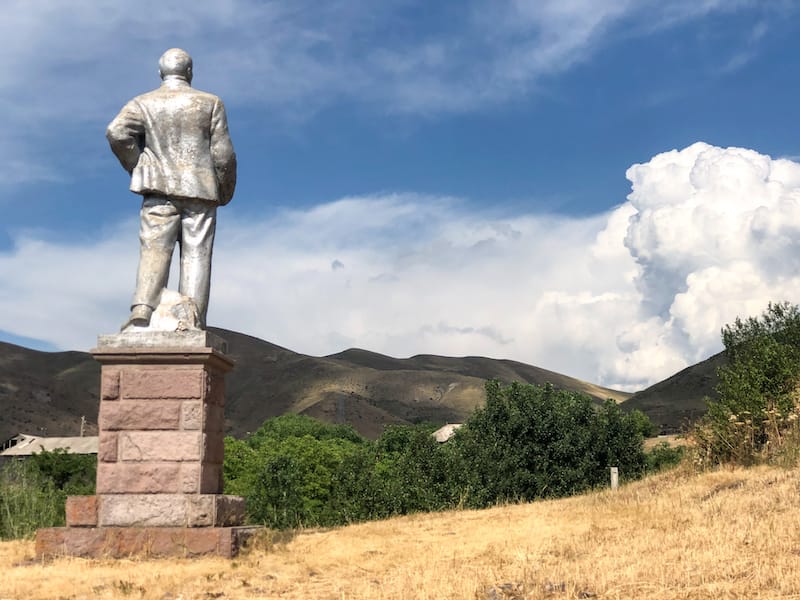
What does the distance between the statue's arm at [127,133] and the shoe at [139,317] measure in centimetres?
164

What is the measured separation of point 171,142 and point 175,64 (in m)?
1.05

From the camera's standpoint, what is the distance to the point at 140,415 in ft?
28.2

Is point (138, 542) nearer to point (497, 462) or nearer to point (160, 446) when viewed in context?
point (160, 446)

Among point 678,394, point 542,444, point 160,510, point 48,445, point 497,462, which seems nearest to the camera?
point 160,510

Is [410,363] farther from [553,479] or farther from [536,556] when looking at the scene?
[536,556]

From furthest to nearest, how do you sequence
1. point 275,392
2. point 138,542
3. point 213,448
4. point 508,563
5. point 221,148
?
point 275,392 < point 221,148 < point 213,448 < point 138,542 < point 508,563

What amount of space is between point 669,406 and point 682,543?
302 feet

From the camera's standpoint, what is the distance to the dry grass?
659cm

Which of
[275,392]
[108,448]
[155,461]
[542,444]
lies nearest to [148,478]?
[155,461]

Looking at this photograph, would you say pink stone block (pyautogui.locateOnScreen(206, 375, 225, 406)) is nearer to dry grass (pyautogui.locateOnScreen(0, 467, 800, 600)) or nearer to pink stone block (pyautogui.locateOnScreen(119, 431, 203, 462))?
pink stone block (pyautogui.locateOnScreen(119, 431, 203, 462))

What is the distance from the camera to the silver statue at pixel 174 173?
9.38 metres

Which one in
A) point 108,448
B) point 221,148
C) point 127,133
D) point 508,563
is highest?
point 127,133

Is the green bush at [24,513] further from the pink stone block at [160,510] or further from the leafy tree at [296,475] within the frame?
the pink stone block at [160,510]

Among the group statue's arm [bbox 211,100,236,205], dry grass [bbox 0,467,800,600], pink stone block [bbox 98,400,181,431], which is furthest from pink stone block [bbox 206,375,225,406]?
statue's arm [bbox 211,100,236,205]
